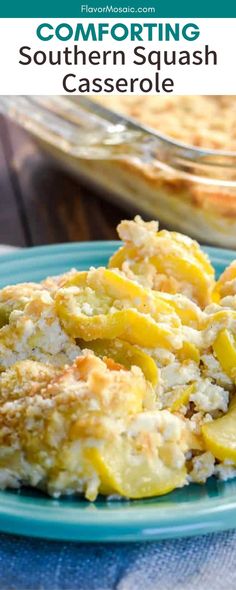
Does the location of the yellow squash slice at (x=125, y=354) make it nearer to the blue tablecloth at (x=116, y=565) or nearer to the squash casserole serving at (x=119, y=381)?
the squash casserole serving at (x=119, y=381)

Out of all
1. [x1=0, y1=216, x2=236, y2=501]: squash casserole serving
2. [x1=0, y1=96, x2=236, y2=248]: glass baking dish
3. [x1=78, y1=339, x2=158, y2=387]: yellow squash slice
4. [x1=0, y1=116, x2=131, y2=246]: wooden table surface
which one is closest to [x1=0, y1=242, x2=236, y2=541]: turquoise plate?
[x1=0, y1=216, x2=236, y2=501]: squash casserole serving

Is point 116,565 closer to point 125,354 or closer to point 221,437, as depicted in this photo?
point 221,437

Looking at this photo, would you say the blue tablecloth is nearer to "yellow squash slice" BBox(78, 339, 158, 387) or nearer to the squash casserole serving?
the squash casserole serving

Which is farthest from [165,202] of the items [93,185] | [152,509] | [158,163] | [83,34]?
[152,509]

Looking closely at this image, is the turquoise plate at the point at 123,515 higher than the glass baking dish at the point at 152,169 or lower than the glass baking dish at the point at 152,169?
lower

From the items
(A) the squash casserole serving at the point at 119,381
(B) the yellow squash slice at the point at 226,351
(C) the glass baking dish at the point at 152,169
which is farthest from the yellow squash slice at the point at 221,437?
(C) the glass baking dish at the point at 152,169
